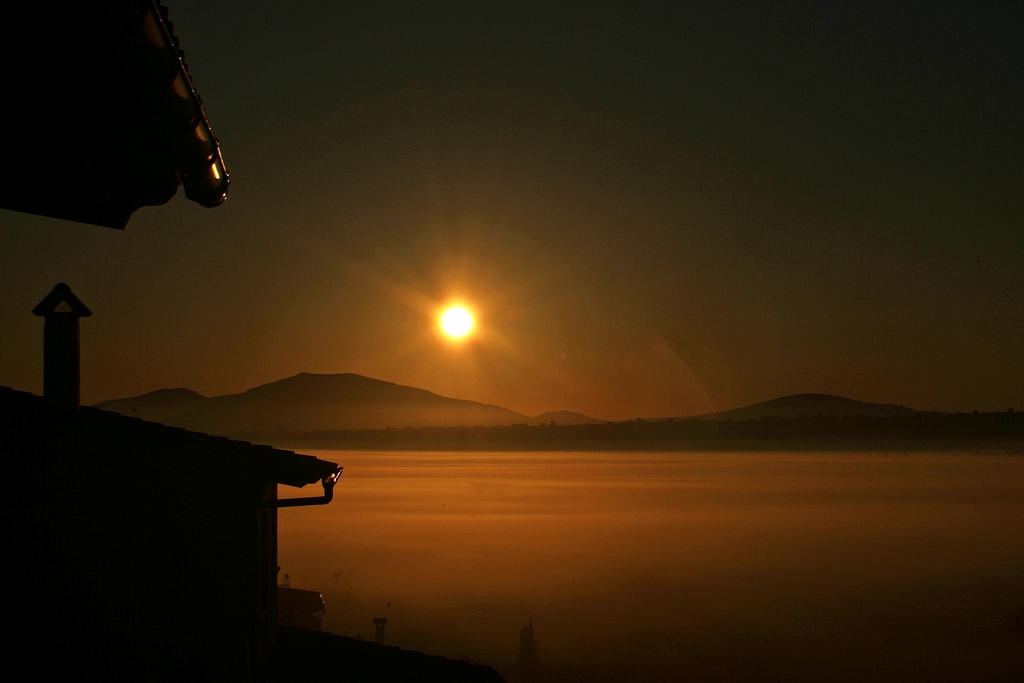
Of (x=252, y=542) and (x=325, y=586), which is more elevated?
(x=252, y=542)

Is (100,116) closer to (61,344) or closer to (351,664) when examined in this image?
(61,344)

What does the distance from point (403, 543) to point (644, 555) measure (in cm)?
2073

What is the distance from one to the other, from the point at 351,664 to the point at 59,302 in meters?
5.01

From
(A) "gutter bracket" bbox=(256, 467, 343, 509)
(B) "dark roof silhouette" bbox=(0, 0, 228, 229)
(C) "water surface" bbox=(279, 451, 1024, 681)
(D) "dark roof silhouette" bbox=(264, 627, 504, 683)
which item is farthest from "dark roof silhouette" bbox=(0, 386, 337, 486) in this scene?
(C) "water surface" bbox=(279, 451, 1024, 681)

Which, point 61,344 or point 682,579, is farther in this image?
point 682,579

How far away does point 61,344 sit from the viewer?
6.74 m

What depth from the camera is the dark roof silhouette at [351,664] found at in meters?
8.48

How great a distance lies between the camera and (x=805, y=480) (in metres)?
141

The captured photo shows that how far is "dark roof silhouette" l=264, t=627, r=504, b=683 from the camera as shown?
848cm

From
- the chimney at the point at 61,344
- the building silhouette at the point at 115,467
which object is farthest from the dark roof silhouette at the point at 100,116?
the chimney at the point at 61,344

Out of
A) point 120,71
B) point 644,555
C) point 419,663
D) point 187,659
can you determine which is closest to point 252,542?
point 187,659

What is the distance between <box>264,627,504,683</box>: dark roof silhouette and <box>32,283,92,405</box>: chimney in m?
3.42

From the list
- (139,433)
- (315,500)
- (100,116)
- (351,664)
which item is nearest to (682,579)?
(351,664)

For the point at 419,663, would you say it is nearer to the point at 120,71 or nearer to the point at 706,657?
the point at 120,71
